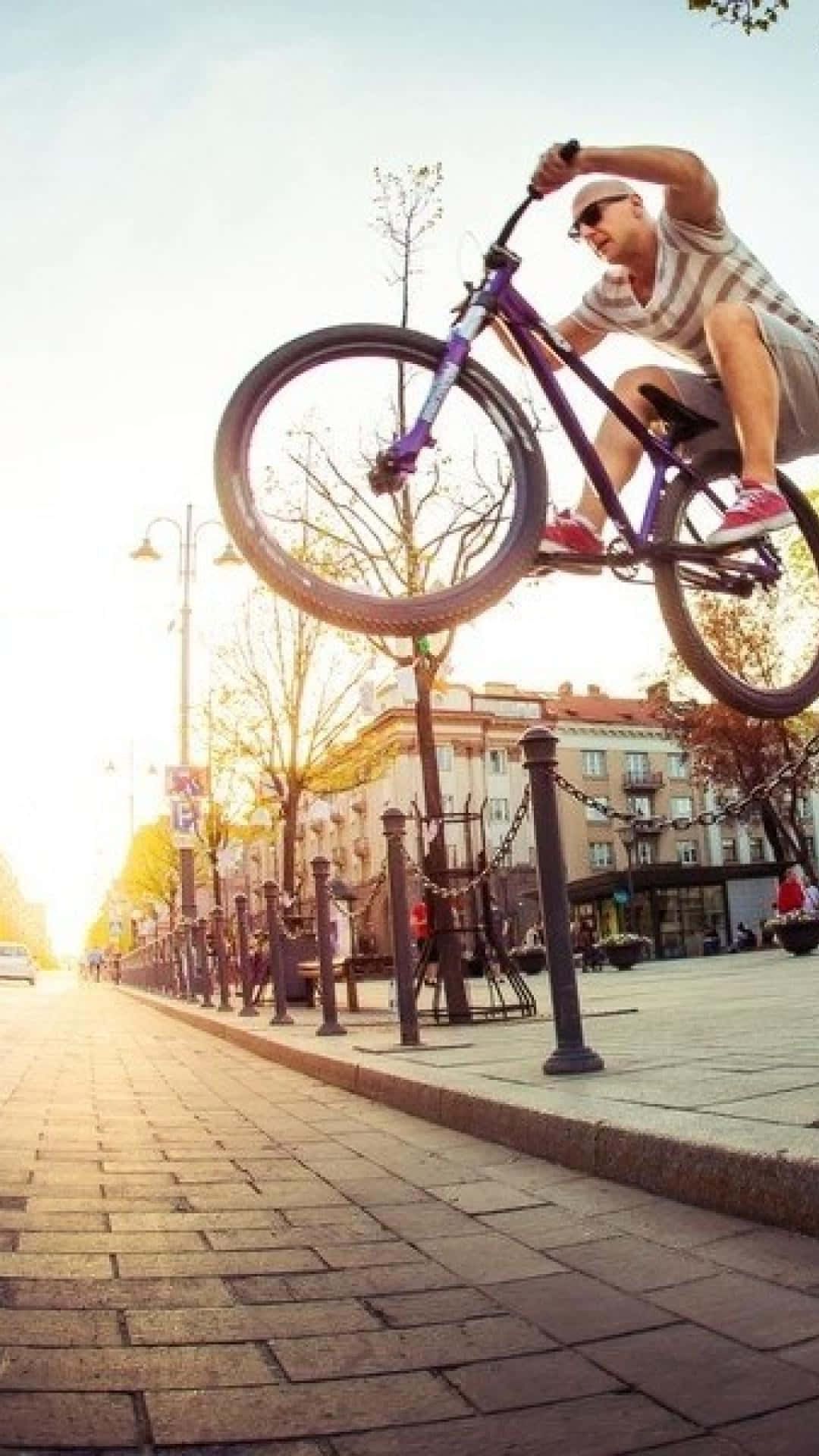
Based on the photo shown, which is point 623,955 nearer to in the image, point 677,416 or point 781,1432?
point 677,416

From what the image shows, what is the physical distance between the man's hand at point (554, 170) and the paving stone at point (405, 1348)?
9.56 ft

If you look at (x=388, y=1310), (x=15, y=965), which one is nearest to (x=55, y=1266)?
(x=388, y=1310)

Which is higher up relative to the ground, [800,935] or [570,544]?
[570,544]

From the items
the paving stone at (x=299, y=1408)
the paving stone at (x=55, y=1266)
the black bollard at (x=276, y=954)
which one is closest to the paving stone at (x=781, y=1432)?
the paving stone at (x=299, y=1408)

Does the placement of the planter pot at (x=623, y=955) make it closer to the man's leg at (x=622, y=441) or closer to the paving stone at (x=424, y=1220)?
the paving stone at (x=424, y=1220)

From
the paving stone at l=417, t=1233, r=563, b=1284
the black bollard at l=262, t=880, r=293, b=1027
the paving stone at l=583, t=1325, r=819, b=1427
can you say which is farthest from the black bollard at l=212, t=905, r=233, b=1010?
the paving stone at l=583, t=1325, r=819, b=1427

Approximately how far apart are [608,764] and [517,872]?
12.0 meters

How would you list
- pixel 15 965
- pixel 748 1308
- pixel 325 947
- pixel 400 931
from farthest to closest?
pixel 15 965 < pixel 325 947 < pixel 400 931 < pixel 748 1308

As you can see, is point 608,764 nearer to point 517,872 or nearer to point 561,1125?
point 517,872

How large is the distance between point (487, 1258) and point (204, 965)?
1590 centimetres

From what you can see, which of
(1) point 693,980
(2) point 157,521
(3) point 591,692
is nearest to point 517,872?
(3) point 591,692

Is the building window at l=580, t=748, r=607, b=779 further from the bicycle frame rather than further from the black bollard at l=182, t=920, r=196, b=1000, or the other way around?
the bicycle frame

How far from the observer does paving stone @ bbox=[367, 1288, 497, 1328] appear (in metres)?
2.41

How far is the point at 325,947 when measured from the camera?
386 inches
